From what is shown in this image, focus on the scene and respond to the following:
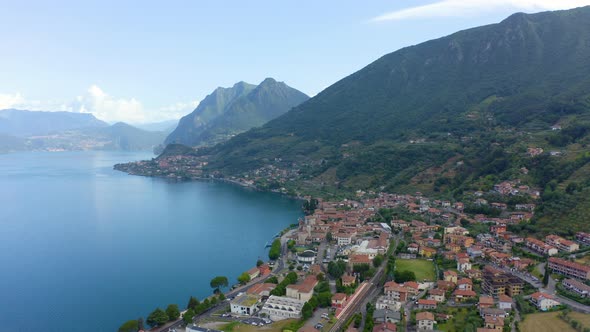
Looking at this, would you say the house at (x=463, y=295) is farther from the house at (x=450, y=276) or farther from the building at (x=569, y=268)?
the building at (x=569, y=268)

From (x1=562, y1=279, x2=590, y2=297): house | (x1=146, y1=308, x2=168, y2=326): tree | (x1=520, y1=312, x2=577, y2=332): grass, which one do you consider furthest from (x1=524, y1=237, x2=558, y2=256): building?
(x1=146, y1=308, x2=168, y2=326): tree

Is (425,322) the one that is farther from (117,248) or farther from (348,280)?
(117,248)

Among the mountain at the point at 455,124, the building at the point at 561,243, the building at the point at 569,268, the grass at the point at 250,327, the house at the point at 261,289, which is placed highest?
the mountain at the point at 455,124

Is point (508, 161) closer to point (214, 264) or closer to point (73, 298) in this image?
point (214, 264)

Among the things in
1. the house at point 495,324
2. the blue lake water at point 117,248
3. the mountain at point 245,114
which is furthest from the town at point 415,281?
the mountain at point 245,114

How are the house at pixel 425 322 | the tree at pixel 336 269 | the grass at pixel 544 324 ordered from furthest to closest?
1. the tree at pixel 336 269
2. the house at pixel 425 322
3. the grass at pixel 544 324

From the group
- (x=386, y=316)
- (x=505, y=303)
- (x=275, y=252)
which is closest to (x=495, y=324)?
(x=505, y=303)

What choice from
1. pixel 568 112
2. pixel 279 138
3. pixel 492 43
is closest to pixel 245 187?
pixel 279 138
